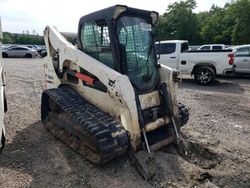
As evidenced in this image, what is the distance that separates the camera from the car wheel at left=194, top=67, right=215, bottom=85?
1202cm

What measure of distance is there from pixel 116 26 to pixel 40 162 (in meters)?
2.40

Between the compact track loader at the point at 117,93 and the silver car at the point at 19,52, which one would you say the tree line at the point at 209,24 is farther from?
the compact track loader at the point at 117,93

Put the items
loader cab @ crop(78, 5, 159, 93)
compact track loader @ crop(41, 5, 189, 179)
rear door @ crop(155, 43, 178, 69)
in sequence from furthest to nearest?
rear door @ crop(155, 43, 178, 69), loader cab @ crop(78, 5, 159, 93), compact track loader @ crop(41, 5, 189, 179)

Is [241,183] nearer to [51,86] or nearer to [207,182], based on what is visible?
[207,182]

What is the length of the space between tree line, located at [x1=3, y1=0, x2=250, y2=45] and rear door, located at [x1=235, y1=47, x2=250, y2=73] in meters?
21.6

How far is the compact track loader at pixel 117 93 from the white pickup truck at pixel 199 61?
274 inches

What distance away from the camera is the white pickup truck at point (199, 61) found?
38.4ft

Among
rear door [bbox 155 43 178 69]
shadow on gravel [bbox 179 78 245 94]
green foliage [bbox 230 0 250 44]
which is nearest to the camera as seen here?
shadow on gravel [bbox 179 78 245 94]

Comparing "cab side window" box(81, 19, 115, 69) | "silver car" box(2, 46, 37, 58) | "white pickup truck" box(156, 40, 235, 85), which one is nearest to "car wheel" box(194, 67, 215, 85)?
Result: "white pickup truck" box(156, 40, 235, 85)

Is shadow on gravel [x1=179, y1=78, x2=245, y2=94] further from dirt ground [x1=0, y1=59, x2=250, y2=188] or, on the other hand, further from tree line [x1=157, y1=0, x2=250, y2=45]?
tree line [x1=157, y1=0, x2=250, y2=45]

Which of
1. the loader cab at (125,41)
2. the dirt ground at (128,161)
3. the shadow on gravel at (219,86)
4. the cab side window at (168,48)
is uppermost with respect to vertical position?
the loader cab at (125,41)

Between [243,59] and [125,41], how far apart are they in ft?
34.9

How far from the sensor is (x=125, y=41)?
4.54 m

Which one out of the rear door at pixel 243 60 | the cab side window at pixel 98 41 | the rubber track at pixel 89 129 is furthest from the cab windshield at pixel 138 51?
the rear door at pixel 243 60
